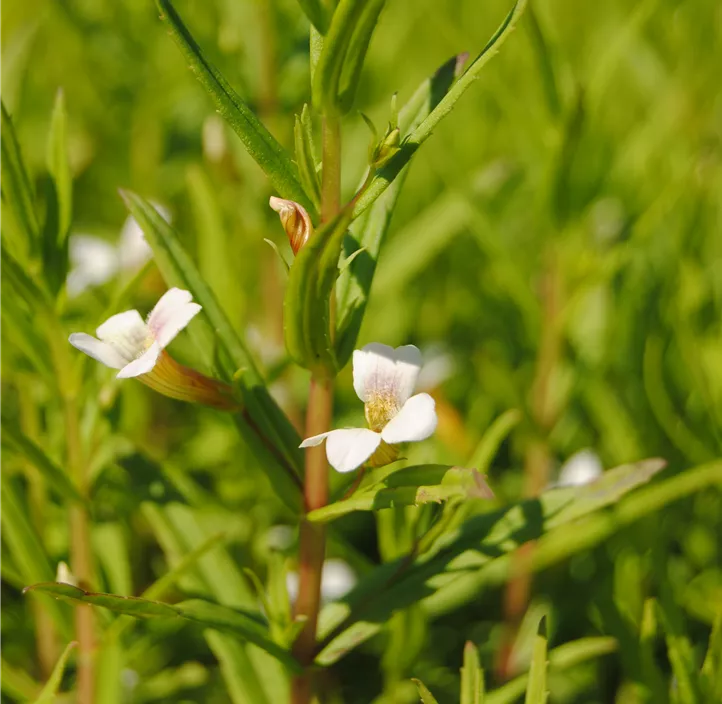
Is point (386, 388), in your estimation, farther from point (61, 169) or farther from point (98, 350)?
point (61, 169)

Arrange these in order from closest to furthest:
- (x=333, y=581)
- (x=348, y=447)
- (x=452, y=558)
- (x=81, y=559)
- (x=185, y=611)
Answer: (x=348, y=447) → (x=185, y=611) → (x=452, y=558) → (x=81, y=559) → (x=333, y=581)

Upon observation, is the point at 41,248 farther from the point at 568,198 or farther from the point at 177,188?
the point at 177,188

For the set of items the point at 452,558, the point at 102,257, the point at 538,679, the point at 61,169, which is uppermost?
the point at 102,257

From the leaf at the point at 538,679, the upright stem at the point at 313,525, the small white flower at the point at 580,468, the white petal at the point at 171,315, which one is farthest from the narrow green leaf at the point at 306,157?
the small white flower at the point at 580,468

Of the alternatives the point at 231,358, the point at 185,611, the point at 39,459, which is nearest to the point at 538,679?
the point at 185,611

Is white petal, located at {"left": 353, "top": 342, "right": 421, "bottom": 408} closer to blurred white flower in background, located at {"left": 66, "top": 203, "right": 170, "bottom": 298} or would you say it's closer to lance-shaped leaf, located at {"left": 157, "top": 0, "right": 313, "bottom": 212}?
lance-shaped leaf, located at {"left": 157, "top": 0, "right": 313, "bottom": 212}

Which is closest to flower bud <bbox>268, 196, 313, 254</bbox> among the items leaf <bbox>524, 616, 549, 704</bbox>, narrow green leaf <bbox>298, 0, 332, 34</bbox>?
narrow green leaf <bbox>298, 0, 332, 34</bbox>

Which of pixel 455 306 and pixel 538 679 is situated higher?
pixel 455 306

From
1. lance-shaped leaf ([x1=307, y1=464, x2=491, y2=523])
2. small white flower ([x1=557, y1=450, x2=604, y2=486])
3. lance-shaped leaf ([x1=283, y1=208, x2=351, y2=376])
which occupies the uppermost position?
lance-shaped leaf ([x1=283, y1=208, x2=351, y2=376])
